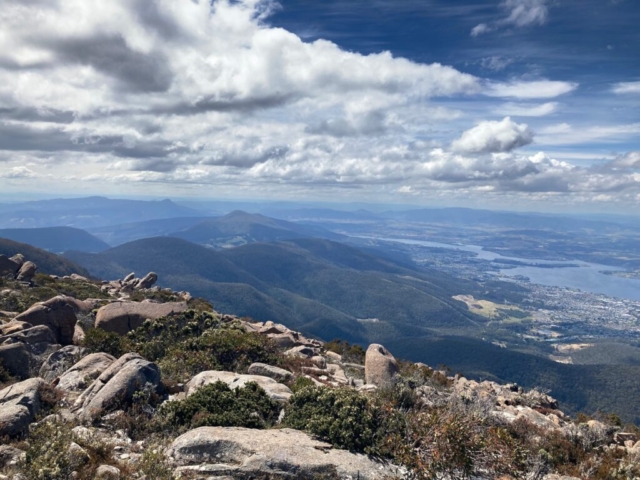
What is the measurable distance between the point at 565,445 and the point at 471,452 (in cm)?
785

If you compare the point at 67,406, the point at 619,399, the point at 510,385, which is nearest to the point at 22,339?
the point at 67,406

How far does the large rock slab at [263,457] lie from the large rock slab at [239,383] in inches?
159

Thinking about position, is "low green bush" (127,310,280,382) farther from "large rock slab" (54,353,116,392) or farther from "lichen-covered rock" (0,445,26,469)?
"lichen-covered rock" (0,445,26,469)

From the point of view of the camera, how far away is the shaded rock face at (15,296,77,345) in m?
26.5

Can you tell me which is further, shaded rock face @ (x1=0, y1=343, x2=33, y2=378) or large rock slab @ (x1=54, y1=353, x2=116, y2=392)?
shaded rock face @ (x1=0, y1=343, x2=33, y2=378)

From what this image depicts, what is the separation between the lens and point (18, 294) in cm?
4275

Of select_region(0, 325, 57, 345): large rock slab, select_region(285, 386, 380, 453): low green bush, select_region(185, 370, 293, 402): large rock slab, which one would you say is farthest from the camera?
select_region(0, 325, 57, 345): large rock slab

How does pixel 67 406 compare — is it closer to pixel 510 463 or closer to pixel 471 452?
pixel 471 452

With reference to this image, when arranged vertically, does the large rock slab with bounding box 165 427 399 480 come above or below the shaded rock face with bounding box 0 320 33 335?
above

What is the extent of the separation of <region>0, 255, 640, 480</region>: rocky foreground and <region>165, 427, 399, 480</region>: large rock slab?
0.03 meters

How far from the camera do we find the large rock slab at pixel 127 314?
3052 centimetres

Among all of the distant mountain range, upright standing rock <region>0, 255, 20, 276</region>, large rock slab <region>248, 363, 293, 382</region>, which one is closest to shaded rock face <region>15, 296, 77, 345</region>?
large rock slab <region>248, 363, 293, 382</region>

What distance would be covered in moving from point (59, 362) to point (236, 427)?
13.2 m

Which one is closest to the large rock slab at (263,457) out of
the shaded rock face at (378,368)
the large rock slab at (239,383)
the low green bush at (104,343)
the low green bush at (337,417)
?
the low green bush at (337,417)
